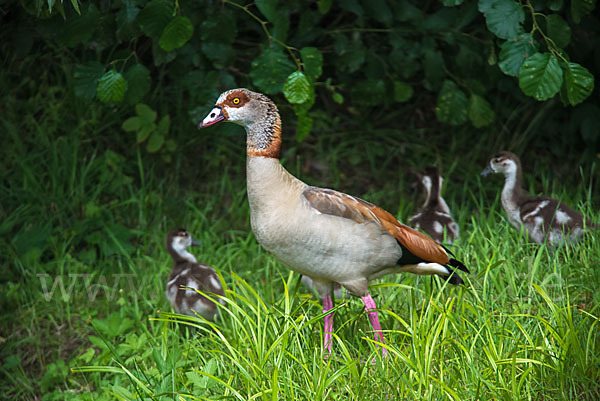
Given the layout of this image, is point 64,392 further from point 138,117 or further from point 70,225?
point 138,117

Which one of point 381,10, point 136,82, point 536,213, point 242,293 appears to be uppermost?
point 381,10

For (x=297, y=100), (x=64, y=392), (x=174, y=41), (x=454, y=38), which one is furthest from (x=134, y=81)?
(x=454, y=38)

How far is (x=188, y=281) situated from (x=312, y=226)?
154 centimetres

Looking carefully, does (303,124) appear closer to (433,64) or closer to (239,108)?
(433,64)

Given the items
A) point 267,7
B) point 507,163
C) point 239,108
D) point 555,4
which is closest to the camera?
point 239,108

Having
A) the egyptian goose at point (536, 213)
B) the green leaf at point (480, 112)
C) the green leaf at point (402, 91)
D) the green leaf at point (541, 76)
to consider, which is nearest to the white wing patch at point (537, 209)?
the egyptian goose at point (536, 213)

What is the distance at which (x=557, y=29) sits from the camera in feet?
16.4

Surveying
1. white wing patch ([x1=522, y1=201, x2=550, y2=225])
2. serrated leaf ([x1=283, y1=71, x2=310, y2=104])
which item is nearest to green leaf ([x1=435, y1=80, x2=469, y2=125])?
white wing patch ([x1=522, y1=201, x2=550, y2=225])

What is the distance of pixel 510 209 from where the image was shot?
5.64 metres

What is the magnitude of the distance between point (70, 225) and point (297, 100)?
92.0 inches

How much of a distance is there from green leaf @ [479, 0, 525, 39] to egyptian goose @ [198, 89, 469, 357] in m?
1.60

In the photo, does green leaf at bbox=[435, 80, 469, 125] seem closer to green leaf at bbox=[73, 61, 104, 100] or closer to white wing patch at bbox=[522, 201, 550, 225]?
white wing patch at bbox=[522, 201, 550, 225]

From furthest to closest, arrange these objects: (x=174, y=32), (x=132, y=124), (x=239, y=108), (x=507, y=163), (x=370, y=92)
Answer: (x=132, y=124), (x=370, y=92), (x=507, y=163), (x=174, y=32), (x=239, y=108)

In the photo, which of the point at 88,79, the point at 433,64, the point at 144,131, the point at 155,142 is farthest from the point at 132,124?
the point at 433,64
